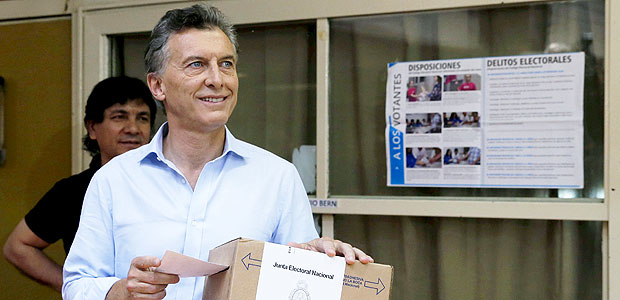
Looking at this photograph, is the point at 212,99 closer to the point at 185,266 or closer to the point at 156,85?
the point at 156,85

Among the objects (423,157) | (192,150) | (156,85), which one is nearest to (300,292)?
(192,150)

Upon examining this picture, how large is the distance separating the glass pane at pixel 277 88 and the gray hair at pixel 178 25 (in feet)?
4.05

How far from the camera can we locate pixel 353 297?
60.9 inches

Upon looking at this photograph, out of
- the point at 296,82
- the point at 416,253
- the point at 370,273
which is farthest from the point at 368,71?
the point at 370,273

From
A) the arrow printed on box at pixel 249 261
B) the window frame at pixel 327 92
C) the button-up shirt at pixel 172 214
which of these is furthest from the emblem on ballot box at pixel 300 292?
the window frame at pixel 327 92

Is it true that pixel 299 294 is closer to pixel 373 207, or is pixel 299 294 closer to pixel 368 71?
pixel 373 207

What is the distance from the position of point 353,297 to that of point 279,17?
176 cm

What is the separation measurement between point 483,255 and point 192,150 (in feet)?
4.92

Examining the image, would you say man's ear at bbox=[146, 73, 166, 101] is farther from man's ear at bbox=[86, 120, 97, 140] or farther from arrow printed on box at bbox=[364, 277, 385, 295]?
man's ear at bbox=[86, 120, 97, 140]

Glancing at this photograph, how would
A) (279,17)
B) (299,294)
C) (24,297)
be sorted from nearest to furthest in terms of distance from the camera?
(299,294)
(279,17)
(24,297)

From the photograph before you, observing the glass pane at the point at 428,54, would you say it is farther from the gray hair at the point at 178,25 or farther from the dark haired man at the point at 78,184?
the gray hair at the point at 178,25

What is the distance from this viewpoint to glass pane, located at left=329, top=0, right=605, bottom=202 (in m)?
2.60

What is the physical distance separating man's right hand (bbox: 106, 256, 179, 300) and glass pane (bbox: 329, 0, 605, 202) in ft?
5.13

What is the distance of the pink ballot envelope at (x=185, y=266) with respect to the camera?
4.48 feet
